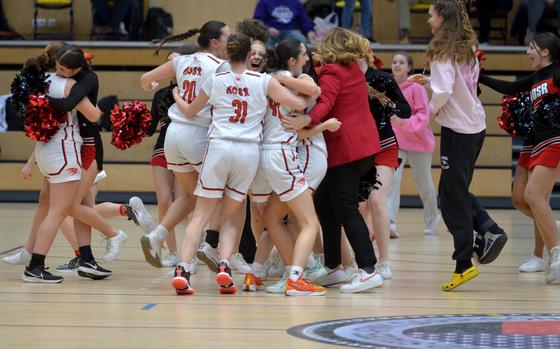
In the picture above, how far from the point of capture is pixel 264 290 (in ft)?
21.3

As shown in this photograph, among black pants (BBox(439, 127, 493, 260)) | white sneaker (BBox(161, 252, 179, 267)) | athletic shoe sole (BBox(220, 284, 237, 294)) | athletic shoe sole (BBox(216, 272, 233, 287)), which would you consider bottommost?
white sneaker (BBox(161, 252, 179, 267))

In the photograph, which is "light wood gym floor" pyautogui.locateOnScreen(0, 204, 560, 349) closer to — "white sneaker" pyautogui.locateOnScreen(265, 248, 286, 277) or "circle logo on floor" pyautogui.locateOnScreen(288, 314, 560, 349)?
"circle logo on floor" pyautogui.locateOnScreen(288, 314, 560, 349)

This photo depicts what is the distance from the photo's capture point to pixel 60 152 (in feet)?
21.7

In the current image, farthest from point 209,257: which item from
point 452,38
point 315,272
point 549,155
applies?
point 549,155

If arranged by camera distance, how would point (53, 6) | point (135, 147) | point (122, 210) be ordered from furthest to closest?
point (53, 6), point (135, 147), point (122, 210)

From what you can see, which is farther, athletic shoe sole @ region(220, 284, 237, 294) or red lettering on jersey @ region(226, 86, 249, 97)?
athletic shoe sole @ region(220, 284, 237, 294)

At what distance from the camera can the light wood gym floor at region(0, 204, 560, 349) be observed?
16.2 ft

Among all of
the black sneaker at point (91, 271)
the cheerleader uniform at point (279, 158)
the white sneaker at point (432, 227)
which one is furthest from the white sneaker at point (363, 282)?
the white sneaker at point (432, 227)

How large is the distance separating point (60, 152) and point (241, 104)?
48.8 inches

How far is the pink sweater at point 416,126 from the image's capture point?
982 centimetres

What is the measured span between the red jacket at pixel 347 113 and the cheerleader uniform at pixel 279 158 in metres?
0.23

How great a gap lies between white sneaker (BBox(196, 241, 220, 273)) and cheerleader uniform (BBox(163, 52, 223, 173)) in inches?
20.4

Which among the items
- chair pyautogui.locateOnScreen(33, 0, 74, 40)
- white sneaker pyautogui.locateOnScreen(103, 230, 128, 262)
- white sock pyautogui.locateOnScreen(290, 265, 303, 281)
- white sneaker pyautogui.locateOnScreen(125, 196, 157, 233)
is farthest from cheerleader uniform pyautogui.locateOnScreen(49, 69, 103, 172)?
chair pyautogui.locateOnScreen(33, 0, 74, 40)

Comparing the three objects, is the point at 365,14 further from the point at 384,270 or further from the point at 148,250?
the point at 148,250
